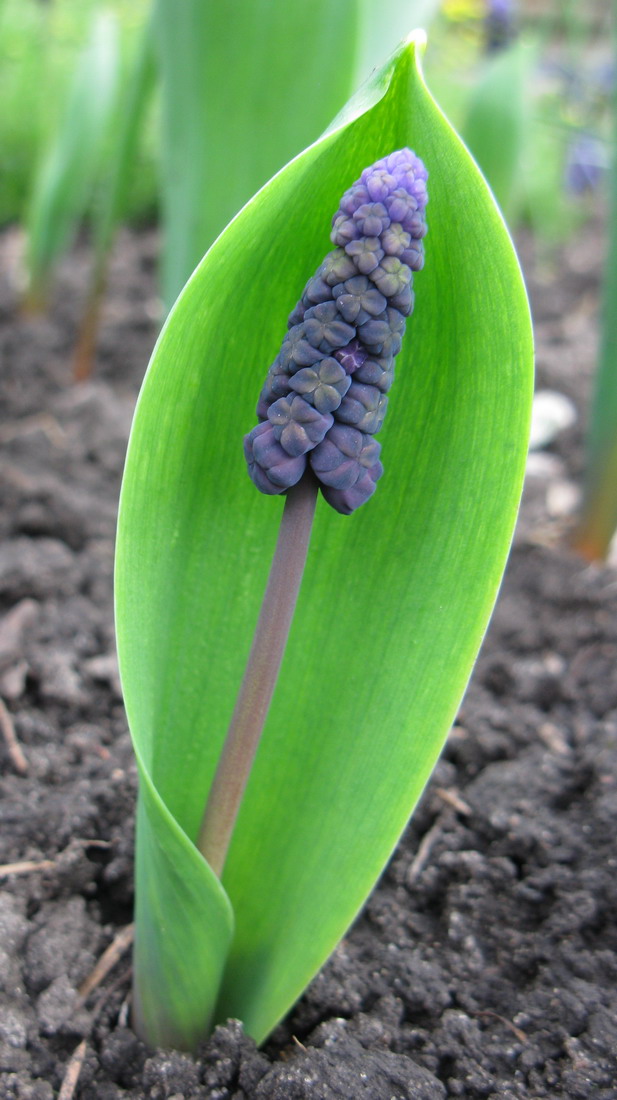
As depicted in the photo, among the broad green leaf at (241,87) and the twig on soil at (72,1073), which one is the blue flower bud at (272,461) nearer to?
the twig on soil at (72,1073)

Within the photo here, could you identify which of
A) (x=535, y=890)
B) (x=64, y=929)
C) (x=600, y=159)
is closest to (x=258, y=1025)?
(x=64, y=929)

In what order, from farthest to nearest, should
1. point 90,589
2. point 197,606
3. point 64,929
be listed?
point 90,589 → point 64,929 → point 197,606

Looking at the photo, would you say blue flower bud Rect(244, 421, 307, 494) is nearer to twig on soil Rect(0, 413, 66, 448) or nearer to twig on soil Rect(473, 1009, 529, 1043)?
twig on soil Rect(473, 1009, 529, 1043)

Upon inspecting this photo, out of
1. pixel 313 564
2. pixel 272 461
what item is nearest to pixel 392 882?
pixel 313 564

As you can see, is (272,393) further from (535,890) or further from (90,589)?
(90,589)

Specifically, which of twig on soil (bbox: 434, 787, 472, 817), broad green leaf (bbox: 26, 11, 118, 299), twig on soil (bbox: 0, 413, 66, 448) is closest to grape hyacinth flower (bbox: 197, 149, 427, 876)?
twig on soil (bbox: 434, 787, 472, 817)

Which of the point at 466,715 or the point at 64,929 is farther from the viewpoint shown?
the point at 466,715
